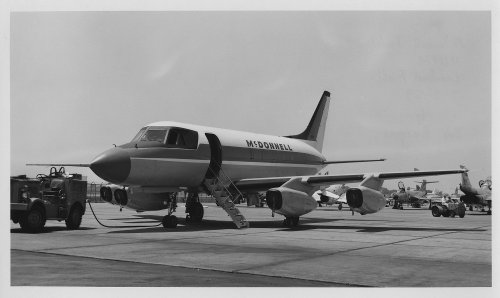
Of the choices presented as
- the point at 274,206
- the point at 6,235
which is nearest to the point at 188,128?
the point at 274,206

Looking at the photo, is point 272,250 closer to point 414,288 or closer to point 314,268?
point 314,268

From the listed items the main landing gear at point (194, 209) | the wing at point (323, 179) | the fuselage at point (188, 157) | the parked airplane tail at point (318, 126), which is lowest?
the main landing gear at point (194, 209)

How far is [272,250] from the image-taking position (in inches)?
528

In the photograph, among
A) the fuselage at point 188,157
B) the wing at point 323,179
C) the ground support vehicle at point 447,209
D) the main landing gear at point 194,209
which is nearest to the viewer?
the fuselage at point 188,157

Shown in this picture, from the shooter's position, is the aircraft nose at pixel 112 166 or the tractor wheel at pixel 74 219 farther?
the tractor wheel at pixel 74 219

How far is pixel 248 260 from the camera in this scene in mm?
11453

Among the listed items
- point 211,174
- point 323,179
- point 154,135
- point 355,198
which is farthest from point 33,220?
point 355,198

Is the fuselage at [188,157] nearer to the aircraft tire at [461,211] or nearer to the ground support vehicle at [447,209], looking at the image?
the ground support vehicle at [447,209]

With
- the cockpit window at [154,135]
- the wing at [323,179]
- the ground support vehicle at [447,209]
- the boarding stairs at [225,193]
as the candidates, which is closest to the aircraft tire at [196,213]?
the boarding stairs at [225,193]

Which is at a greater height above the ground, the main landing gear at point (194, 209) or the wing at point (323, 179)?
the wing at point (323, 179)

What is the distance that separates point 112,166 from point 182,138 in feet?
11.6

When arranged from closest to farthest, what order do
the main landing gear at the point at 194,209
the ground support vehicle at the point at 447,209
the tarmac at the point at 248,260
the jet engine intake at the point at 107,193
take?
the tarmac at the point at 248,260, the jet engine intake at the point at 107,193, the main landing gear at the point at 194,209, the ground support vehicle at the point at 447,209

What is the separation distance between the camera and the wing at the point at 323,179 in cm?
2056

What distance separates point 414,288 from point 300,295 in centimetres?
195
